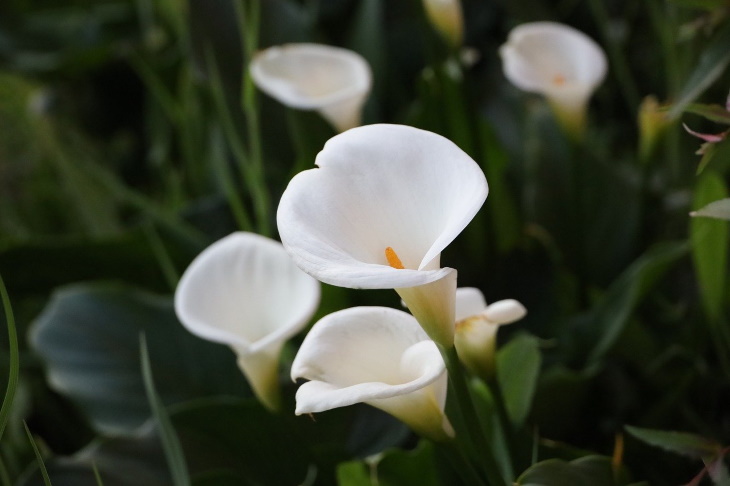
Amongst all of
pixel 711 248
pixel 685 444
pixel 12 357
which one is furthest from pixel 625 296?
pixel 12 357

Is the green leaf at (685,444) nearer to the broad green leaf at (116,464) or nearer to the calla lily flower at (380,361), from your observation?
the calla lily flower at (380,361)

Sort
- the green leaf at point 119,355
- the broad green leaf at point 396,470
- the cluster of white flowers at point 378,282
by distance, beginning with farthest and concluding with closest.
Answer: the green leaf at point 119,355 < the broad green leaf at point 396,470 < the cluster of white flowers at point 378,282

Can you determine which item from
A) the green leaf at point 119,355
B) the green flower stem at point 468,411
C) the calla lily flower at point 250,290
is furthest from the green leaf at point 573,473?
the green leaf at point 119,355

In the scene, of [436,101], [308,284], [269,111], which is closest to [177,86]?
[269,111]

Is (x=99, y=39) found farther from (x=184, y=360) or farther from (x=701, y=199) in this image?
(x=701, y=199)

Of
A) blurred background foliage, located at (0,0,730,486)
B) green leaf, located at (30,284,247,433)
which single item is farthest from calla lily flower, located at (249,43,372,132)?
green leaf, located at (30,284,247,433)

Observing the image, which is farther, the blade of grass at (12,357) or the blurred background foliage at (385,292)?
the blurred background foliage at (385,292)
